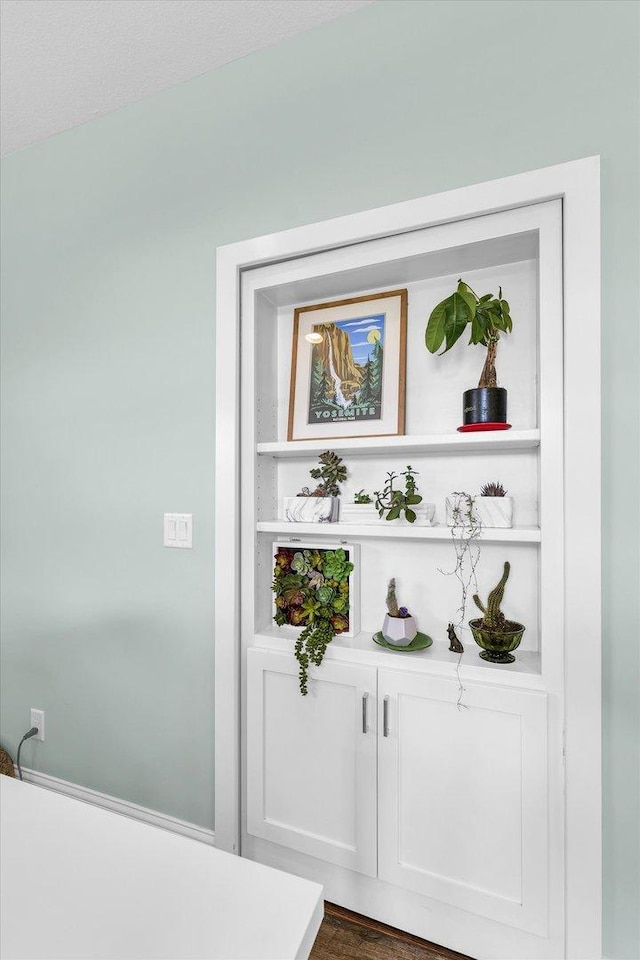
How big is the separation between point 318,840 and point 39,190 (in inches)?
99.3

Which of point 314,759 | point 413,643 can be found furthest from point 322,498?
point 314,759

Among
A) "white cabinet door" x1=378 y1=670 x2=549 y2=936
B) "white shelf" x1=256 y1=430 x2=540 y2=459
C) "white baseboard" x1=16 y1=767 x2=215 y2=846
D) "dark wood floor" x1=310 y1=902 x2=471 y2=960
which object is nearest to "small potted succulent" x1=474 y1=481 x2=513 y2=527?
"white shelf" x1=256 y1=430 x2=540 y2=459

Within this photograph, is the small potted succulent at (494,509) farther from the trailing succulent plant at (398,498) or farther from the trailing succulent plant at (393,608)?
the trailing succulent plant at (393,608)

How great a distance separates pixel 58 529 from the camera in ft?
6.47

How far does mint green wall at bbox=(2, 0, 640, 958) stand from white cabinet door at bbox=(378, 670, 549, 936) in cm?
17

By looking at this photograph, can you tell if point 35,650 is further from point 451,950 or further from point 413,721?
point 451,950

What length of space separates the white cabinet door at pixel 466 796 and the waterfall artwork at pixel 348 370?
78cm

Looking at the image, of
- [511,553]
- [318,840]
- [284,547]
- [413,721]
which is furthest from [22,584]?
[511,553]

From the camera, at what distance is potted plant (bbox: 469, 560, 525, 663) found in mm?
1312

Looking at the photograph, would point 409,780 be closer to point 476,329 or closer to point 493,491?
point 493,491

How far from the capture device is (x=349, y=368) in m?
1.60

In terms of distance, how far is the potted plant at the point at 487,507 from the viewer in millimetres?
1340

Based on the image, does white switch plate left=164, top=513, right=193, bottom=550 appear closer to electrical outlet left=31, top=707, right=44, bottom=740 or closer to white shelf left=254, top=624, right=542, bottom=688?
white shelf left=254, top=624, right=542, bottom=688

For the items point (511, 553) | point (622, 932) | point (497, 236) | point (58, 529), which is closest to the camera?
point (622, 932)
